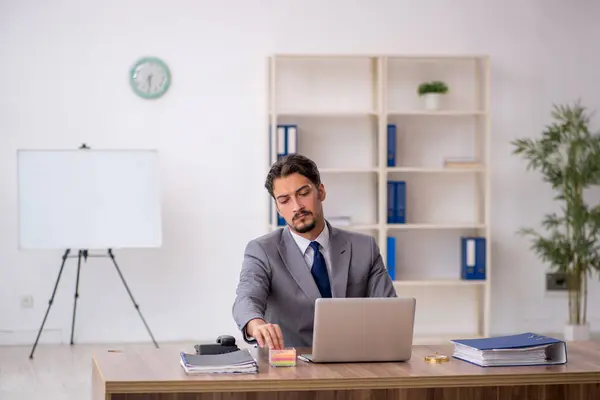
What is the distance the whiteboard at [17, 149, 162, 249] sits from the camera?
670cm

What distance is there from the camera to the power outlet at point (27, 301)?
720 centimetres

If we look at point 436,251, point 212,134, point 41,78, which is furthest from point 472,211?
point 41,78

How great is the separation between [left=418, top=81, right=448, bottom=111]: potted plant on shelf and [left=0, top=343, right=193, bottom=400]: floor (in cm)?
292

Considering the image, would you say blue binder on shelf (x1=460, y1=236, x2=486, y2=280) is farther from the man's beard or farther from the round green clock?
the man's beard

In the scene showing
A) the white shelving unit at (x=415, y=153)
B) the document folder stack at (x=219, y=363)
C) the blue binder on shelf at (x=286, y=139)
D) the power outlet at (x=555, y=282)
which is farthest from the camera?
the power outlet at (x=555, y=282)

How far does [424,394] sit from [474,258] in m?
4.57

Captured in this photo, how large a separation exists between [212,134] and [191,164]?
281 millimetres

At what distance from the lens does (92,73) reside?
A: 726 centimetres

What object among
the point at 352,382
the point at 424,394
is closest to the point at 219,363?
the point at 352,382

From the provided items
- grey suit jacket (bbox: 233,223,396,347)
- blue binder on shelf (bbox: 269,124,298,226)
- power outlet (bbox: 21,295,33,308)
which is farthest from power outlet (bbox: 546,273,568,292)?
grey suit jacket (bbox: 233,223,396,347)

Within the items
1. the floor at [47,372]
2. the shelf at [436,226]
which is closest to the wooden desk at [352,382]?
the floor at [47,372]

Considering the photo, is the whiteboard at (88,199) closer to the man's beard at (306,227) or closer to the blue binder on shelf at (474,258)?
the blue binder on shelf at (474,258)

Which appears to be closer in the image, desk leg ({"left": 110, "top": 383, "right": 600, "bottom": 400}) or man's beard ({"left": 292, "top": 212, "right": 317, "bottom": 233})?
desk leg ({"left": 110, "top": 383, "right": 600, "bottom": 400})

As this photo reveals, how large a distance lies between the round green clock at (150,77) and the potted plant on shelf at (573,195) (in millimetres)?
2689
